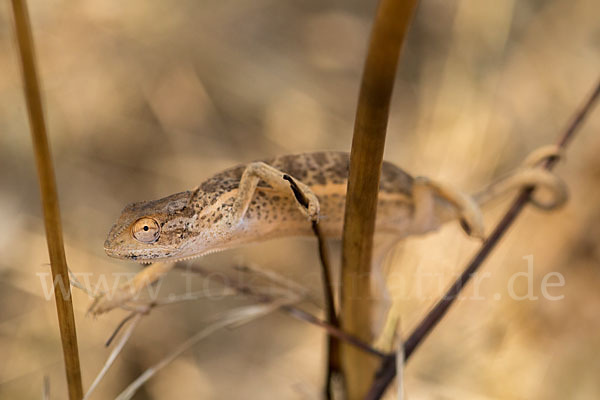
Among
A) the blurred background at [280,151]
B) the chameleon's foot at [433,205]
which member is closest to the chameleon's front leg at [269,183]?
the chameleon's foot at [433,205]

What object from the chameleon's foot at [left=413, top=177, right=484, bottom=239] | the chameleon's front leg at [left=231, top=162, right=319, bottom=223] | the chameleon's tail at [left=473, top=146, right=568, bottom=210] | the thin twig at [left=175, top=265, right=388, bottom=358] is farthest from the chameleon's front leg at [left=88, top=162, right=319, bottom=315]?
the chameleon's tail at [left=473, top=146, right=568, bottom=210]

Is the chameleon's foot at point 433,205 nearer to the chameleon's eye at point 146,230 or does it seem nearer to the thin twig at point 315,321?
the thin twig at point 315,321

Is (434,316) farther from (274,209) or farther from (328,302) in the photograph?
(274,209)

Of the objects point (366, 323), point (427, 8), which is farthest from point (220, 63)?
point (366, 323)

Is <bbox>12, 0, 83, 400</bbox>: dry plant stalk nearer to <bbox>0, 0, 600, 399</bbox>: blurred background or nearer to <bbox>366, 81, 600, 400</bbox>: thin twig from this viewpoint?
<bbox>366, 81, 600, 400</bbox>: thin twig

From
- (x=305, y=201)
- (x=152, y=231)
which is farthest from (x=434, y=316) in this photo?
(x=152, y=231)
